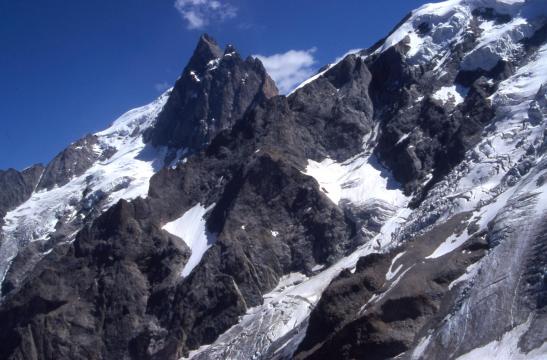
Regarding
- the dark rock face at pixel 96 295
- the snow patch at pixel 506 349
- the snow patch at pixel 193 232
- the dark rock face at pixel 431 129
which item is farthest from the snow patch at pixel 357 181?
the snow patch at pixel 506 349

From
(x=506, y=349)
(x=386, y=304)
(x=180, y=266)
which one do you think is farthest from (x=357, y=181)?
(x=506, y=349)

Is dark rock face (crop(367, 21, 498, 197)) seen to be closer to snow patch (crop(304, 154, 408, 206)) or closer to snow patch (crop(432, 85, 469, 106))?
snow patch (crop(432, 85, 469, 106))

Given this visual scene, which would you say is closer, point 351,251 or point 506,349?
point 506,349

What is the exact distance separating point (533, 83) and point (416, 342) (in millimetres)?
87608

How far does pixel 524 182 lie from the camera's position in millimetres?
A: 113688

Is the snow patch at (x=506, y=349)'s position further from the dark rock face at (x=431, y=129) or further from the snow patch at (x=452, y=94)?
the snow patch at (x=452, y=94)

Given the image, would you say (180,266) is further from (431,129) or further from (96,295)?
(431,129)

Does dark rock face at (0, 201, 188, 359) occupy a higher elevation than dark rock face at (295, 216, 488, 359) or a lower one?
higher

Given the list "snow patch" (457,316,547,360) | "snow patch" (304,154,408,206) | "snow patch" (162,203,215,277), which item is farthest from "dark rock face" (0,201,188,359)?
"snow patch" (457,316,547,360)

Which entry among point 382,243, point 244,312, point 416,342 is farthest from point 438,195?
point 416,342

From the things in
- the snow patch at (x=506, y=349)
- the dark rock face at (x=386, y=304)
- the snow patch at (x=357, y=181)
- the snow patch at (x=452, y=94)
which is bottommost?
the snow patch at (x=506, y=349)

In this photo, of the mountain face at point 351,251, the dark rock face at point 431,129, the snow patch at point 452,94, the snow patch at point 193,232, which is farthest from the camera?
the snow patch at point 452,94

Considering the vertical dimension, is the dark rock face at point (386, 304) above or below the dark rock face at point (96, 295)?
below

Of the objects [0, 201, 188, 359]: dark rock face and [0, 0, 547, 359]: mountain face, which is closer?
[0, 0, 547, 359]: mountain face
